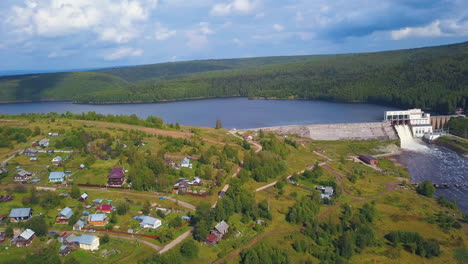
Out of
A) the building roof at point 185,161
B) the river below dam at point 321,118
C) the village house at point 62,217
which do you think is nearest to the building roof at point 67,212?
the village house at point 62,217

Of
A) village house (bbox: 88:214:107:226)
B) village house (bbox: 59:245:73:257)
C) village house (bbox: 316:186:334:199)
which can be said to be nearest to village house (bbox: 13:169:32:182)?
village house (bbox: 88:214:107:226)

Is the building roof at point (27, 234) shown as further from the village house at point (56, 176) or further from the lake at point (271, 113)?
the lake at point (271, 113)

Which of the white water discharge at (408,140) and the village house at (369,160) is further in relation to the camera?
the white water discharge at (408,140)

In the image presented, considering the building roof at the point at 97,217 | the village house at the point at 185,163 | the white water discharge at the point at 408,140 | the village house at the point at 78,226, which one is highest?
the village house at the point at 185,163

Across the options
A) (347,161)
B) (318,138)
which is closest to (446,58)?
(318,138)

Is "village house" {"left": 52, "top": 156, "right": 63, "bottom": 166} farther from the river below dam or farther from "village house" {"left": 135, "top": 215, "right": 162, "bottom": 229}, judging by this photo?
the river below dam

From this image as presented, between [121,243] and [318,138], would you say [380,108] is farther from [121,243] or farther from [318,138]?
[121,243]

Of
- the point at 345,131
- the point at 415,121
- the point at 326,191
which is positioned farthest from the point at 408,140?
the point at 326,191

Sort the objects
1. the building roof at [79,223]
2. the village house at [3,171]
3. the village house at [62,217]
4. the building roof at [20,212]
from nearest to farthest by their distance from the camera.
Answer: the building roof at [79,223], the building roof at [20,212], the village house at [62,217], the village house at [3,171]
